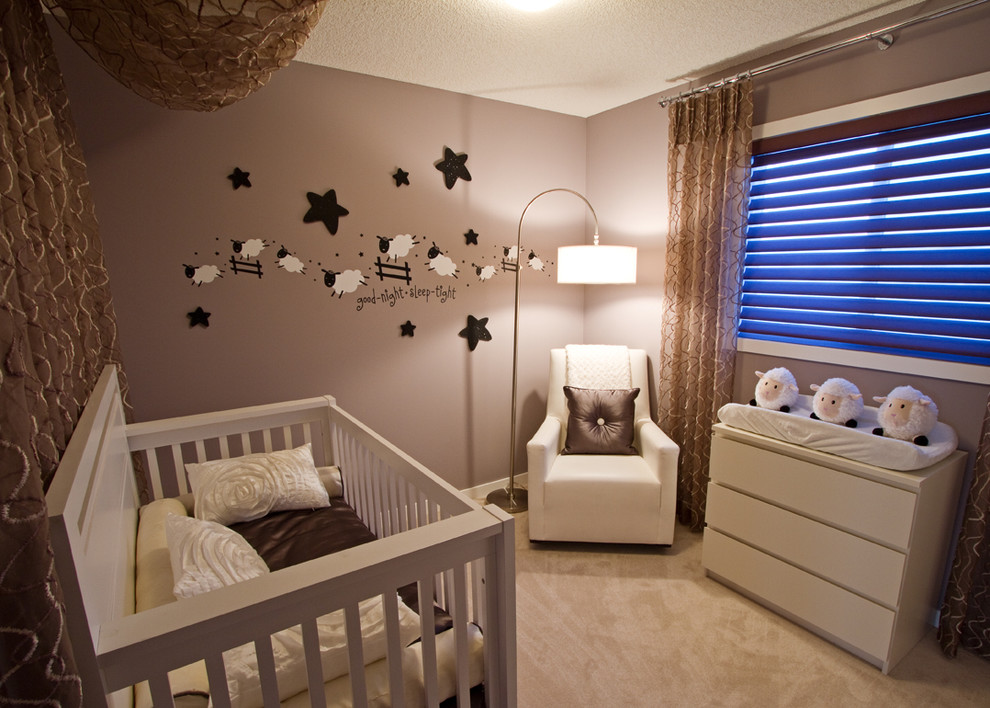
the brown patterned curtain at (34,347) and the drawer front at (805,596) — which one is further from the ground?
the brown patterned curtain at (34,347)

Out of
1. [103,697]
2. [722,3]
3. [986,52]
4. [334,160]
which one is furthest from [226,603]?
[986,52]

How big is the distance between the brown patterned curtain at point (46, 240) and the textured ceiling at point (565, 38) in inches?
40.1

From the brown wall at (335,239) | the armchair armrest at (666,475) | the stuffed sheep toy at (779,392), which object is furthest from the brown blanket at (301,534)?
the stuffed sheep toy at (779,392)

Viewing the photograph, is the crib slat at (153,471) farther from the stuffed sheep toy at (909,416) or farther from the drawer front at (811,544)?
the stuffed sheep toy at (909,416)

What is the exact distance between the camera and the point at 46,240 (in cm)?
115

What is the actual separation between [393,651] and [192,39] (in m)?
1.22

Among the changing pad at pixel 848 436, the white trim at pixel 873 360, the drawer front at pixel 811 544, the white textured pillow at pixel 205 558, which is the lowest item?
the drawer front at pixel 811 544

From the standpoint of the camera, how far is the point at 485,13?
190 centimetres

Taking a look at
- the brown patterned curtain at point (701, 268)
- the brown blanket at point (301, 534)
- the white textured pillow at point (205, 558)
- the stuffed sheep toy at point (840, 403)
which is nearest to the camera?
the white textured pillow at point (205, 558)

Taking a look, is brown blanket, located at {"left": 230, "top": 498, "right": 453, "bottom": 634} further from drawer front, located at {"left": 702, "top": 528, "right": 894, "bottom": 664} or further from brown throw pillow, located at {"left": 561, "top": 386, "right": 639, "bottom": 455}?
drawer front, located at {"left": 702, "top": 528, "right": 894, "bottom": 664}

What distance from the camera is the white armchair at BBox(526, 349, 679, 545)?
2.48 metres

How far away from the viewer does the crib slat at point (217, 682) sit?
2.96ft

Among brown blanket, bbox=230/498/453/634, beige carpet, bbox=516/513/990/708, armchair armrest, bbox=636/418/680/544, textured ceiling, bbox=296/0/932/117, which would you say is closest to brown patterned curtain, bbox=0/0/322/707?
brown blanket, bbox=230/498/453/634

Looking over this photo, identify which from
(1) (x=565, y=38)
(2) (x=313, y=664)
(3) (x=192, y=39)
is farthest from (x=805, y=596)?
(3) (x=192, y=39)
